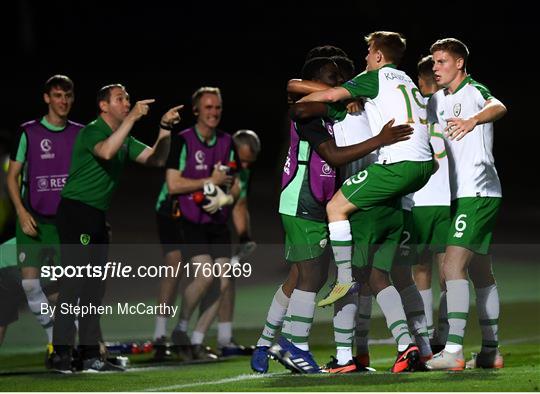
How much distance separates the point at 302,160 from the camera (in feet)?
34.4

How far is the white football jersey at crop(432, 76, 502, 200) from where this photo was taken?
10547 millimetres

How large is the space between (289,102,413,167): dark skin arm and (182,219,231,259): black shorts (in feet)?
9.62

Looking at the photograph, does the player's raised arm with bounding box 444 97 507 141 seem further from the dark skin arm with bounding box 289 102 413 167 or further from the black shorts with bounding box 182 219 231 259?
the black shorts with bounding box 182 219 231 259

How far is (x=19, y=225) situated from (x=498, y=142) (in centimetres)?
2194

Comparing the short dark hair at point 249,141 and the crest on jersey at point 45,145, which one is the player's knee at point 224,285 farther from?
the crest on jersey at point 45,145

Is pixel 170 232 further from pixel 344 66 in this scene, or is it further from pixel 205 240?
pixel 344 66

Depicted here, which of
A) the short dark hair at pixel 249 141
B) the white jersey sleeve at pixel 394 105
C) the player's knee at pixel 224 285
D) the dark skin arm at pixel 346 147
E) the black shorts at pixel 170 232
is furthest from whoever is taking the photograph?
the short dark hair at pixel 249 141

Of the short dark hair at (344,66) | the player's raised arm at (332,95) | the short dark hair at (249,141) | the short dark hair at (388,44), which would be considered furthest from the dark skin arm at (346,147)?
the short dark hair at (249,141)

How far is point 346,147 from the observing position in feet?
33.3

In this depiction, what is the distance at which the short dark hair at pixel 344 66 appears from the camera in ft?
35.1

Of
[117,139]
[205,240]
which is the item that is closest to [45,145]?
A: [117,139]

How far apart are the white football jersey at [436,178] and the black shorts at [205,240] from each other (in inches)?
90.7

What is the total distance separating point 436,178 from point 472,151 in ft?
1.90

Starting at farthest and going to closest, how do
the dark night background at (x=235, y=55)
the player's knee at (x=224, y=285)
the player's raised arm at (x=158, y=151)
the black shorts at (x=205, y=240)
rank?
the dark night background at (x=235, y=55) < the player's knee at (x=224, y=285) < the black shorts at (x=205, y=240) < the player's raised arm at (x=158, y=151)
